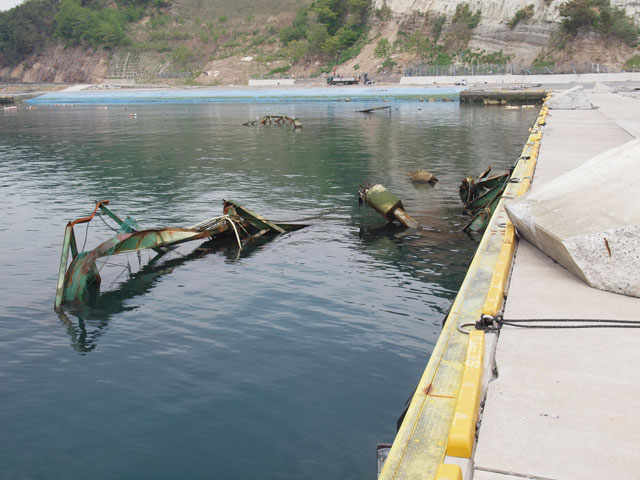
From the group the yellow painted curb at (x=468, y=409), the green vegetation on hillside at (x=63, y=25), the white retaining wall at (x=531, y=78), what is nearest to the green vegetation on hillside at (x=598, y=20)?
the white retaining wall at (x=531, y=78)

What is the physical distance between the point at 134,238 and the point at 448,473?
39.9ft

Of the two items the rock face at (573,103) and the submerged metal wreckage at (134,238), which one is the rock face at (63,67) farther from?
the submerged metal wreckage at (134,238)

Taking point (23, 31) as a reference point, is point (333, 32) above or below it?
below

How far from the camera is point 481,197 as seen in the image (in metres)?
19.5

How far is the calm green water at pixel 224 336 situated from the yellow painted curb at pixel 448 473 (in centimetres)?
328

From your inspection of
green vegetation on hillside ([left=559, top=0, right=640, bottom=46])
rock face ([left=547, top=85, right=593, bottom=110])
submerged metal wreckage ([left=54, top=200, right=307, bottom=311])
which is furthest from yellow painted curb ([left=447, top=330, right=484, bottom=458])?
green vegetation on hillside ([left=559, top=0, right=640, bottom=46])

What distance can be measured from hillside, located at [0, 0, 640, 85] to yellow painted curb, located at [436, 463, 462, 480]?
10246cm

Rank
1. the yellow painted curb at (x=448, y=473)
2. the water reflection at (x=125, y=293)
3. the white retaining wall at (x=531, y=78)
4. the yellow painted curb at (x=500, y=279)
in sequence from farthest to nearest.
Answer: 1. the white retaining wall at (x=531, y=78)
2. the water reflection at (x=125, y=293)
3. the yellow painted curb at (x=500, y=279)
4. the yellow painted curb at (x=448, y=473)

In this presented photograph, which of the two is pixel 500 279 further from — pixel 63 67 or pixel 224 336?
pixel 63 67

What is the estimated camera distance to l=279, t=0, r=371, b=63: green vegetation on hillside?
125 m

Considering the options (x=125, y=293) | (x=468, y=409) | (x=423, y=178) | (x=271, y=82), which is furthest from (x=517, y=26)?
(x=468, y=409)

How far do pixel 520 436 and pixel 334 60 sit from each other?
12805 centimetres

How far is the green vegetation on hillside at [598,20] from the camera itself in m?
95.7

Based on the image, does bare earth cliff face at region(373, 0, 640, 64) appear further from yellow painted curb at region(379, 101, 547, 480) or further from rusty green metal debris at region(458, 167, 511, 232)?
yellow painted curb at region(379, 101, 547, 480)
